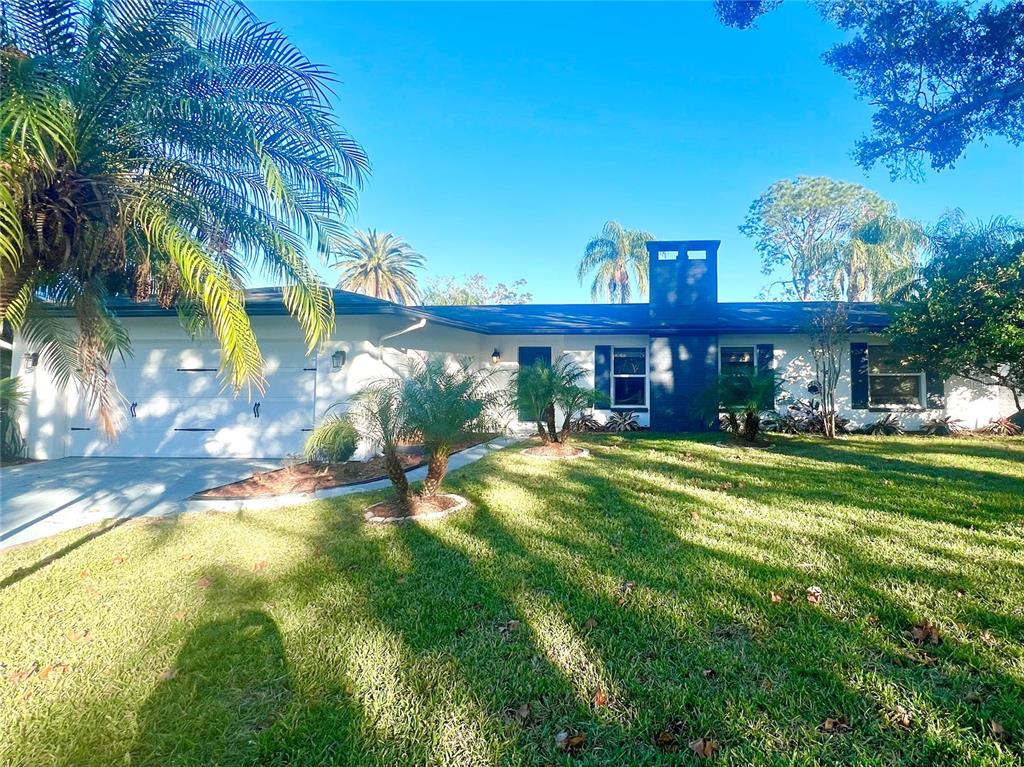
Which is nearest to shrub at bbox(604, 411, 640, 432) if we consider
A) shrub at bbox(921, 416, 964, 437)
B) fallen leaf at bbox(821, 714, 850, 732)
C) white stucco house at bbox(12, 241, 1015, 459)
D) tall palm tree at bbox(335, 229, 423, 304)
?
white stucco house at bbox(12, 241, 1015, 459)

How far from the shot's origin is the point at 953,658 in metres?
2.39

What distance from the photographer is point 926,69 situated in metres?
9.99

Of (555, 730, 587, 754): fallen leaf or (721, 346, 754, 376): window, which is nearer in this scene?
(555, 730, 587, 754): fallen leaf

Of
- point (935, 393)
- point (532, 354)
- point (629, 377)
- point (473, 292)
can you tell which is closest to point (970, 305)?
point (935, 393)

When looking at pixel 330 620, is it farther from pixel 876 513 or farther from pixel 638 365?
pixel 638 365

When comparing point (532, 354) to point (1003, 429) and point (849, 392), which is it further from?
point (1003, 429)

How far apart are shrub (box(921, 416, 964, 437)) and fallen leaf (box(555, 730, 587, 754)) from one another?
45.6 feet

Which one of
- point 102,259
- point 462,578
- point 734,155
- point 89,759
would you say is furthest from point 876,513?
point 734,155

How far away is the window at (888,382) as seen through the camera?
12.0m

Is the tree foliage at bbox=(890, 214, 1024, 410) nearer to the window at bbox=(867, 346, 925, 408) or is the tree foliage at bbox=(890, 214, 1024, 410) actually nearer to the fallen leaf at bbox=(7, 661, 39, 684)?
the window at bbox=(867, 346, 925, 408)

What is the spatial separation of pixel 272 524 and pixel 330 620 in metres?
2.45

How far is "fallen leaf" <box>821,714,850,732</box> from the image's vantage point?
198 centimetres

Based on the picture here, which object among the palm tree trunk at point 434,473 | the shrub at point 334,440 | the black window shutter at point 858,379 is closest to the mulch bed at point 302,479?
the shrub at point 334,440

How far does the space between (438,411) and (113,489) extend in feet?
17.0
